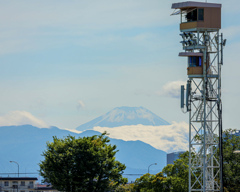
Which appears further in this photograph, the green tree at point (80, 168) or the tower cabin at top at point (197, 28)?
the green tree at point (80, 168)

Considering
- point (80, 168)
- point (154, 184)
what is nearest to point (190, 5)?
point (80, 168)

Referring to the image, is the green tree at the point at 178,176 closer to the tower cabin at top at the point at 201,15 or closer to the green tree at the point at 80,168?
the green tree at the point at 80,168

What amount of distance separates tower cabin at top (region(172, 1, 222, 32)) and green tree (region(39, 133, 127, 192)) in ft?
88.2

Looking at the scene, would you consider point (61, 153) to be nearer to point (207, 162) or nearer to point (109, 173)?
point (109, 173)

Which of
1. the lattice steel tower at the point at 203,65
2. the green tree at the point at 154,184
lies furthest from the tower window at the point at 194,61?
the green tree at the point at 154,184

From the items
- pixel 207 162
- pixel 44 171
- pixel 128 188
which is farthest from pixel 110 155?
pixel 128 188

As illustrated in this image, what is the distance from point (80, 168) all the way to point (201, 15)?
103 feet

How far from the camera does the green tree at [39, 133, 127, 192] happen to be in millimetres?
90062

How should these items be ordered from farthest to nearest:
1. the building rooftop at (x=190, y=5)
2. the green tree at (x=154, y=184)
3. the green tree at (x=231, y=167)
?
1. the green tree at (x=154, y=184)
2. the green tree at (x=231, y=167)
3. the building rooftop at (x=190, y=5)

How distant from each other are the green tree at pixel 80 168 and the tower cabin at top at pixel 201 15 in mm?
26886

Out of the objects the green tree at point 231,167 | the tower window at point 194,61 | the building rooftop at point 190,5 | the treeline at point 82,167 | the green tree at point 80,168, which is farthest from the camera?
the green tree at point 231,167

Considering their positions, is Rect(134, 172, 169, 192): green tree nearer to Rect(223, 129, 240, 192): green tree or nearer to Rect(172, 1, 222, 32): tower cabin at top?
Rect(223, 129, 240, 192): green tree

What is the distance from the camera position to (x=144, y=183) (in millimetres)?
124938

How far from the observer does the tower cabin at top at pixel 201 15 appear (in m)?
74.8
